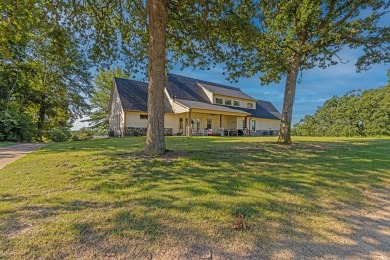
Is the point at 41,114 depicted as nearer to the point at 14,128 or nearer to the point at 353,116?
the point at 14,128

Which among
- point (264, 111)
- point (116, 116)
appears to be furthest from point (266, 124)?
point (116, 116)

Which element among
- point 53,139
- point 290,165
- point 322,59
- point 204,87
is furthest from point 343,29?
point 53,139

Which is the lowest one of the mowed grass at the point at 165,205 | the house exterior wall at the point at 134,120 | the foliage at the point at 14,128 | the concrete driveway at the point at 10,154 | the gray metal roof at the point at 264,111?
the mowed grass at the point at 165,205

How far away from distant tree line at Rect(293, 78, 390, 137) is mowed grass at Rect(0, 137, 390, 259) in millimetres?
28244

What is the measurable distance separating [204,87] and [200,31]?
20.5 metres

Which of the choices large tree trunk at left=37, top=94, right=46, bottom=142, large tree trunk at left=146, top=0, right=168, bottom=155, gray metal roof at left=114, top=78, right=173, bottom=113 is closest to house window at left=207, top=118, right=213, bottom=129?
gray metal roof at left=114, top=78, right=173, bottom=113

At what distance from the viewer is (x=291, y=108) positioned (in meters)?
10.9

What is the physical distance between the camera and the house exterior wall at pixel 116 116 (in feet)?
72.9

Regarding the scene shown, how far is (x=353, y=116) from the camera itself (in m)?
30.0

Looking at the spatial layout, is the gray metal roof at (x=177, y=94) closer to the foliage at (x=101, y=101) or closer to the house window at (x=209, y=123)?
the house window at (x=209, y=123)

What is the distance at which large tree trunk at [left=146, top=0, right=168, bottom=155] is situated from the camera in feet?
22.0

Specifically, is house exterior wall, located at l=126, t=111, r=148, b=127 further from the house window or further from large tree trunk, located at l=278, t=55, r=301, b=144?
large tree trunk, located at l=278, t=55, r=301, b=144

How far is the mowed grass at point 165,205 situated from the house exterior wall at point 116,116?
54.4 ft

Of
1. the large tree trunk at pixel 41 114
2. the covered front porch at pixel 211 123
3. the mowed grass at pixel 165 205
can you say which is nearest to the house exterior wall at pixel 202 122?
the covered front porch at pixel 211 123
